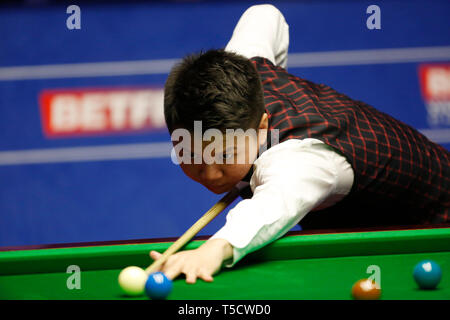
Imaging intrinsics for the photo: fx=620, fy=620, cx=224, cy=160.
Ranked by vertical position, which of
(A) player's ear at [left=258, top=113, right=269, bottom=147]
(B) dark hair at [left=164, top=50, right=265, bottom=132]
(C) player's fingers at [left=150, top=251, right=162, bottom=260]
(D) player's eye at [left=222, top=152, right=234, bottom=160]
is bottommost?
(C) player's fingers at [left=150, top=251, right=162, bottom=260]

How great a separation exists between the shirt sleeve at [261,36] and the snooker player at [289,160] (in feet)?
0.12

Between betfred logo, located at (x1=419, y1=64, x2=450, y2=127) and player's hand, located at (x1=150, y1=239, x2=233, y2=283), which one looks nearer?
player's hand, located at (x1=150, y1=239, x2=233, y2=283)

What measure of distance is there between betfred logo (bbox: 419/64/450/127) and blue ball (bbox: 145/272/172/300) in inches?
167

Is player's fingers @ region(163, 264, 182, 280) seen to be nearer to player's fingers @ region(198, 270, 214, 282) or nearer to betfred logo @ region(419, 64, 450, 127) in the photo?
player's fingers @ region(198, 270, 214, 282)

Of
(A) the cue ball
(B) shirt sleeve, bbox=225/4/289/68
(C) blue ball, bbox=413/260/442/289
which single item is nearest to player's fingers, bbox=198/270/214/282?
(A) the cue ball

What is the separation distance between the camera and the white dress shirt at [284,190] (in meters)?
1.74

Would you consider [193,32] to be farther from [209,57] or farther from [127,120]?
[209,57]

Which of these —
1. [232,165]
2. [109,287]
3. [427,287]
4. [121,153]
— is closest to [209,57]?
[232,165]

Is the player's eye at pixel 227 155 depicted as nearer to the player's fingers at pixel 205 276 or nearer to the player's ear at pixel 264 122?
the player's ear at pixel 264 122

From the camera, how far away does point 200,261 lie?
164 centimetres

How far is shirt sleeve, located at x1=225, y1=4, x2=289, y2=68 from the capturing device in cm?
255

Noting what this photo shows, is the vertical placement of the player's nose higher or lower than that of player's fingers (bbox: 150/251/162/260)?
higher

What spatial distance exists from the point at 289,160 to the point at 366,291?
0.62 metres

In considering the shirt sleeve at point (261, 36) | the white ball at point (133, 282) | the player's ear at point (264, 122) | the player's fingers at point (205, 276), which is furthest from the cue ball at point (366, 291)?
the shirt sleeve at point (261, 36)
